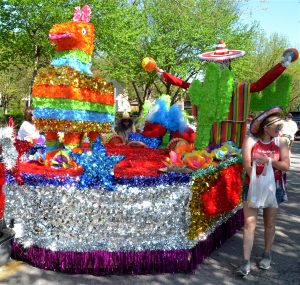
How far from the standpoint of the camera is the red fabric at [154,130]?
7.63 meters

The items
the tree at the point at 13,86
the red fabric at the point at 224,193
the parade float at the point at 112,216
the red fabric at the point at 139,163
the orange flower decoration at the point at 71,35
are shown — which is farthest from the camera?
the tree at the point at 13,86

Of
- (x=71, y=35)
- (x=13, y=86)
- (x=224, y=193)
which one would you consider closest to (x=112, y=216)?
(x=224, y=193)

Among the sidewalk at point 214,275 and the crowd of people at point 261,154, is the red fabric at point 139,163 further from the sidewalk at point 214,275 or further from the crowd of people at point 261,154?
the crowd of people at point 261,154

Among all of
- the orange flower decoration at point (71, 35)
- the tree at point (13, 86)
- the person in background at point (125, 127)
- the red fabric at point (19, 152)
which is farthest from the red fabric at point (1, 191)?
the tree at point (13, 86)

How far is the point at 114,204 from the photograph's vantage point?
11.7ft

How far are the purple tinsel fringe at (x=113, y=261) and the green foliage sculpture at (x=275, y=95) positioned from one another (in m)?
2.96

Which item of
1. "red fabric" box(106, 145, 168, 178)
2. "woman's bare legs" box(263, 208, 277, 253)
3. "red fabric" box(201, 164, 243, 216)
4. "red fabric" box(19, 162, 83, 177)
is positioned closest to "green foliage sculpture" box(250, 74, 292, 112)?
"red fabric" box(201, 164, 243, 216)

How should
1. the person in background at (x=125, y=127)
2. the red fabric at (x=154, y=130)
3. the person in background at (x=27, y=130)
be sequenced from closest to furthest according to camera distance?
the person in background at (x=27, y=130), the red fabric at (x=154, y=130), the person in background at (x=125, y=127)

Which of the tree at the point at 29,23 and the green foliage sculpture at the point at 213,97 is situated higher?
the tree at the point at 29,23

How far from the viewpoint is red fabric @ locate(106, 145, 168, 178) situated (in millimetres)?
4293

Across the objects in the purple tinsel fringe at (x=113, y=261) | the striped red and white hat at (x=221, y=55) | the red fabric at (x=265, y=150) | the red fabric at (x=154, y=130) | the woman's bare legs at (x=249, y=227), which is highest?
the striped red and white hat at (x=221, y=55)

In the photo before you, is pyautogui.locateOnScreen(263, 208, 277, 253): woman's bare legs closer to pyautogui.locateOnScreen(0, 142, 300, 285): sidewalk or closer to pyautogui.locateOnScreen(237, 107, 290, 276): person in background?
pyautogui.locateOnScreen(237, 107, 290, 276): person in background

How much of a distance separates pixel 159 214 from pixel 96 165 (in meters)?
0.73

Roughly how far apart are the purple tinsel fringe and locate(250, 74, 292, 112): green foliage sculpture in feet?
9.70
